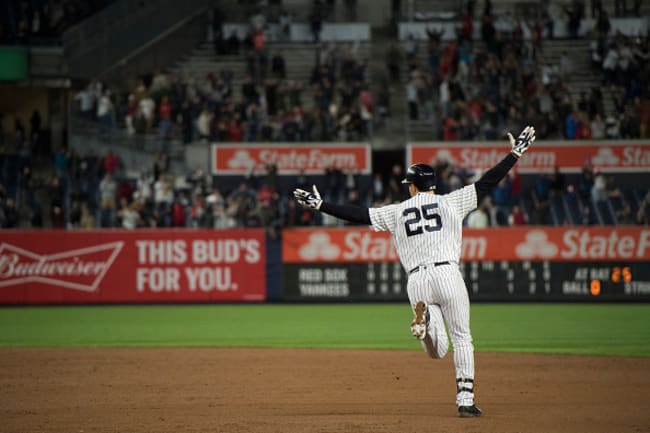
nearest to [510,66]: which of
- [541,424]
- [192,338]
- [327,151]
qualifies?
[327,151]

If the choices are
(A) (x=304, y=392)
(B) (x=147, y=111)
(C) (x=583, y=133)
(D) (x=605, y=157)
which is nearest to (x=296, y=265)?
(B) (x=147, y=111)

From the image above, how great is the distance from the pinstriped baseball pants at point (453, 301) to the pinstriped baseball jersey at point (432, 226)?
0.17 meters

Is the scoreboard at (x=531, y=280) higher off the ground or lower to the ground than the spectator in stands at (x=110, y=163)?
lower

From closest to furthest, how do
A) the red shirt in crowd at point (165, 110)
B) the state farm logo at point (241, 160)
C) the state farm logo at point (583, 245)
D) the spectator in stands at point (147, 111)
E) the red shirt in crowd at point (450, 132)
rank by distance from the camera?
the state farm logo at point (583, 245)
the state farm logo at point (241, 160)
the red shirt in crowd at point (450, 132)
the red shirt in crowd at point (165, 110)
the spectator in stands at point (147, 111)

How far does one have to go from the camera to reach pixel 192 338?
20734 millimetres

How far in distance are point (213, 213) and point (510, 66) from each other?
13.0 meters

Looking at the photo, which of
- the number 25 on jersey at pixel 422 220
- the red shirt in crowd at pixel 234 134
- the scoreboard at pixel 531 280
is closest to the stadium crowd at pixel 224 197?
the red shirt in crowd at pixel 234 134

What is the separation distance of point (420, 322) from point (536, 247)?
18870 mm

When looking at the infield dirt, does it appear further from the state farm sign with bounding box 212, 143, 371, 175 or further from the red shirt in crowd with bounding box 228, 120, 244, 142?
the red shirt in crowd with bounding box 228, 120, 244, 142

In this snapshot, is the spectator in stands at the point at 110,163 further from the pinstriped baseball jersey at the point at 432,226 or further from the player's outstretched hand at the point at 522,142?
the player's outstretched hand at the point at 522,142

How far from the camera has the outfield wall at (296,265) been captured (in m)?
28.5

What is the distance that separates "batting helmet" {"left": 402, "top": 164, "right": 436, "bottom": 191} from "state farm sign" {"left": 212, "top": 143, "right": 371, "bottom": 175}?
23.2 metres

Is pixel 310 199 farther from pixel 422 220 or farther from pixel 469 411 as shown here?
pixel 469 411

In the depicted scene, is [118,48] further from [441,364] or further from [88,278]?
[441,364]
